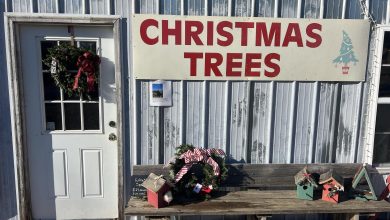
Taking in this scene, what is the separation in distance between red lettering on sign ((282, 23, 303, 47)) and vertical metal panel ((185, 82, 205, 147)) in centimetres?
110

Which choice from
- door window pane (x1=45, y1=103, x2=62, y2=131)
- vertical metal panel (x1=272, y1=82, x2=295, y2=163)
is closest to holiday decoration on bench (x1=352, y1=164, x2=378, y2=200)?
vertical metal panel (x1=272, y1=82, x2=295, y2=163)

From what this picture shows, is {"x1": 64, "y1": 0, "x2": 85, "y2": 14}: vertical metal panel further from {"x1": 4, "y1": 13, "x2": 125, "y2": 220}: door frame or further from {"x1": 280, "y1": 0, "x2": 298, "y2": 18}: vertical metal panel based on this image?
{"x1": 280, "y1": 0, "x2": 298, "y2": 18}: vertical metal panel

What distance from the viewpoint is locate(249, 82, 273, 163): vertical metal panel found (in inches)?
157

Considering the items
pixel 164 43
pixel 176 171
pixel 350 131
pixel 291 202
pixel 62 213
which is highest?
pixel 164 43

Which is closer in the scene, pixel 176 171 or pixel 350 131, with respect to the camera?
pixel 176 171

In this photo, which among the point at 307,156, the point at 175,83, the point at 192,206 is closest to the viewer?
the point at 192,206

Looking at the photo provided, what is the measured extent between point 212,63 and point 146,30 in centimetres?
83

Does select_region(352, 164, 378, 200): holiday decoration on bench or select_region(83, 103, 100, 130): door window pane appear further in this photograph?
select_region(83, 103, 100, 130): door window pane

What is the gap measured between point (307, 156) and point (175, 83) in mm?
1871

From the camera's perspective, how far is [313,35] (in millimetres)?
3885

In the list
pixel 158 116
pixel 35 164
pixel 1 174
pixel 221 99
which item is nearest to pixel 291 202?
pixel 221 99

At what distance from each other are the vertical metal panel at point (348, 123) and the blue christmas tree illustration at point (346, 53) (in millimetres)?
304

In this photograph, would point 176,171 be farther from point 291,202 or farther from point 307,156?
point 307,156

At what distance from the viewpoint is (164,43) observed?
375 cm
